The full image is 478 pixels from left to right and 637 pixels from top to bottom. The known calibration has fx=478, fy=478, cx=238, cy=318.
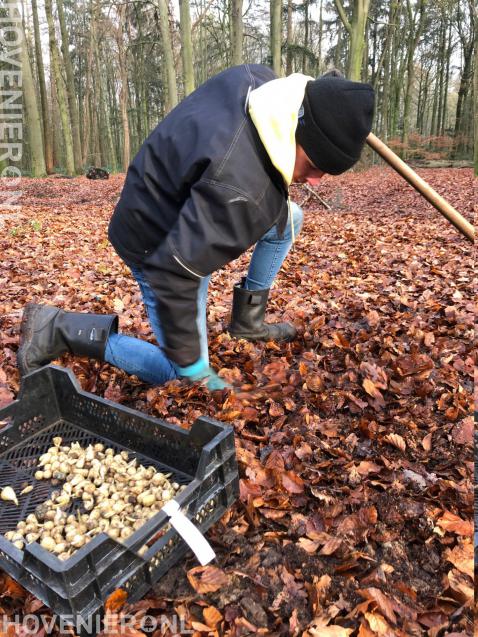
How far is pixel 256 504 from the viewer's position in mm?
2043

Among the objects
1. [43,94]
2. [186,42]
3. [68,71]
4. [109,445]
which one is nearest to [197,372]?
[109,445]

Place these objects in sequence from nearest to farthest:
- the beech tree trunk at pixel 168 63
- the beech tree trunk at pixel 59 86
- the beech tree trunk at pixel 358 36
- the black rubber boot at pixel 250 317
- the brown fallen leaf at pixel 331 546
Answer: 1. the brown fallen leaf at pixel 331 546
2. the black rubber boot at pixel 250 317
3. the beech tree trunk at pixel 168 63
4. the beech tree trunk at pixel 358 36
5. the beech tree trunk at pixel 59 86

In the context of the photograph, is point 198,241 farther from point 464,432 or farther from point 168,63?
point 168,63

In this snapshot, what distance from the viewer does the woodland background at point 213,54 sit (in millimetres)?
16734

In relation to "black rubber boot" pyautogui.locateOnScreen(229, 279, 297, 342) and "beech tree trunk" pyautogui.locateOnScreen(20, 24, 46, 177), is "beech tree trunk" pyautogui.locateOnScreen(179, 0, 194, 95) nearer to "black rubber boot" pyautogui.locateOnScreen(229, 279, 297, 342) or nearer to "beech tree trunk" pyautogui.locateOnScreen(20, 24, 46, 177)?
"beech tree trunk" pyautogui.locateOnScreen(20, 24, 46, 177)

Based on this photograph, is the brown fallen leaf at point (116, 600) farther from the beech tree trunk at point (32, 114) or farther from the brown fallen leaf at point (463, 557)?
the beech tree trunk at point (32, 114)

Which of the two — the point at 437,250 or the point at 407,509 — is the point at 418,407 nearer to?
the point at 407,509

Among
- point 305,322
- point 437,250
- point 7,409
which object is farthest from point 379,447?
point 437,250

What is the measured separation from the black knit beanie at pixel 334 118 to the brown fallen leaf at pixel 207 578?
5.66 ft

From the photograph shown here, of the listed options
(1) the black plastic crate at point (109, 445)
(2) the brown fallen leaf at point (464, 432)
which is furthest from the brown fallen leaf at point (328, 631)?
(2) the brown fallen leaf at point (464, 432)

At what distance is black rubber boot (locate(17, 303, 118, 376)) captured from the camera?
111 inches

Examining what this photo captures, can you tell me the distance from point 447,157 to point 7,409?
25272mm

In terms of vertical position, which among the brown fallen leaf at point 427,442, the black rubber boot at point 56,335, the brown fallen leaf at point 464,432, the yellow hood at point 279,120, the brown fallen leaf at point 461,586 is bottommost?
the brown fallen leaf at point 461,586

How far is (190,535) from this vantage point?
1704mm
